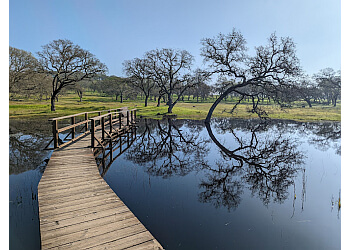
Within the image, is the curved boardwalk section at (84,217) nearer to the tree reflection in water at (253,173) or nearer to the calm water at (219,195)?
the calm water at (219,195)

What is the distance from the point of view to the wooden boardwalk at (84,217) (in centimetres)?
360

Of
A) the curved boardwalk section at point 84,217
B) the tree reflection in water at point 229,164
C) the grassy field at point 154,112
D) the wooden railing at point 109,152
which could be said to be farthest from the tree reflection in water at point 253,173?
the grassy field at point 154,112

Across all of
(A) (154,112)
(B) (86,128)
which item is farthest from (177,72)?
(B) (86,128)

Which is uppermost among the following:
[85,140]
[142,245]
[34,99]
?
[34,99]

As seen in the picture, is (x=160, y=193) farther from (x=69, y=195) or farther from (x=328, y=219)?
(x=328, y=219)

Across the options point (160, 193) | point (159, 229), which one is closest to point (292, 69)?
point (160, 193)

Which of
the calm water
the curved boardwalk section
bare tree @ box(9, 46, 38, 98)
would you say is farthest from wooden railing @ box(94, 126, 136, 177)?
bare tree @ box(9, 46, 38, 98)

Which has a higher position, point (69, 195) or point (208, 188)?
point (69, 195)

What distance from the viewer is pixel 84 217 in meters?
4.40

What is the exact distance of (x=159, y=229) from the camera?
484 cm

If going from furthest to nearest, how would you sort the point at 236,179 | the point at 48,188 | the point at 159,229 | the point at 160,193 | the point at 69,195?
the point at 236,179 → the point at 160,193 → the point at 48,188 → the point at 69,195 → the point at 159,229

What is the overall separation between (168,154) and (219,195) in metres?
5.66

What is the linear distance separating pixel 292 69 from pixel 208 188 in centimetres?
2182

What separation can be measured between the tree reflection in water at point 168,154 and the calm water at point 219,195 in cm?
6
